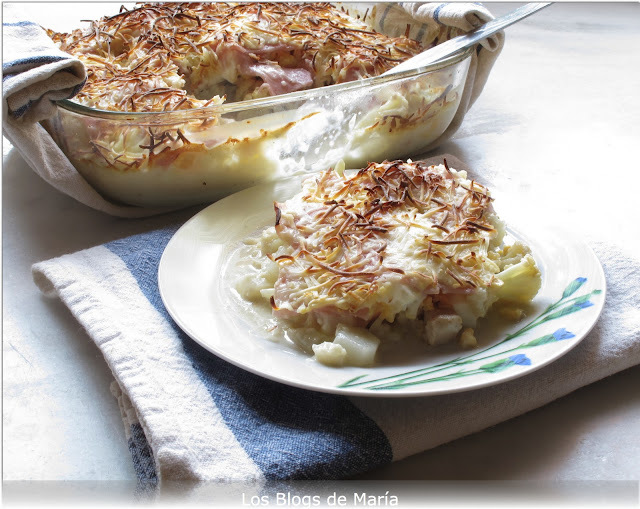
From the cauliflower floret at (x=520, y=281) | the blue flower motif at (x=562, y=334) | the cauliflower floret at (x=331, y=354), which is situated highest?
the cauliflower floret at (x=520, y=281)

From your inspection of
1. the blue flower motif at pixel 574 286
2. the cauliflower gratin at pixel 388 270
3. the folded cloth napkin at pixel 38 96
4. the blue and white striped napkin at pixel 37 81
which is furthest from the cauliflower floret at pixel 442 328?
the blue and white striped napkin at pixel 37 81

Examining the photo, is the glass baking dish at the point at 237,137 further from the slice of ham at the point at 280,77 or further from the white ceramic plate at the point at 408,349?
the slice of ham at the point at 280,77

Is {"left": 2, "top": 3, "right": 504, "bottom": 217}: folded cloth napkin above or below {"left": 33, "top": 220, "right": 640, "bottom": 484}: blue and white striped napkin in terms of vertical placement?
above

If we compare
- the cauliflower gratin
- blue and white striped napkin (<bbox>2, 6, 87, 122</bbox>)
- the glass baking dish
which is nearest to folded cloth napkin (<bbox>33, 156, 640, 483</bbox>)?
the cauliflower gratin

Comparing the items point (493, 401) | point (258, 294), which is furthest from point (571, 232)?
point (258, 294)

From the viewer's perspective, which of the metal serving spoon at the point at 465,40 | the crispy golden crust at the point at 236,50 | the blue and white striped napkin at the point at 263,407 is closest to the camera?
the blue and white striped napkin at the point at 263,407

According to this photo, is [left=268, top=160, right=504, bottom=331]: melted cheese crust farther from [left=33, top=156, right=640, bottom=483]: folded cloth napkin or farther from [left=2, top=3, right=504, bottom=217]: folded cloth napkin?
[left=2, top=3, right=504, bottom=217]: folded cloth napkin
